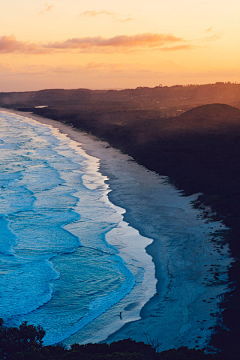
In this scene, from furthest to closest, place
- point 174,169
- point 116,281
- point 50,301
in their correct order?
point 174,169, point 116,281, point 50,301

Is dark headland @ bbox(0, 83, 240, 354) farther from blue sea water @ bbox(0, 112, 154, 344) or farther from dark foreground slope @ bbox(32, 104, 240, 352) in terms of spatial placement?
blue sea water @ bbox(0, 112, 154, 344)

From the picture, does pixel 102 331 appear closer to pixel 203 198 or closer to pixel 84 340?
pixel 84 340

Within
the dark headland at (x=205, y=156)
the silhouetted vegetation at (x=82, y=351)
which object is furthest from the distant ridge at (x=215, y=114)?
the silhouetted vegetation at (x=82, y=351)

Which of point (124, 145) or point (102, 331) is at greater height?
point (124, 145)

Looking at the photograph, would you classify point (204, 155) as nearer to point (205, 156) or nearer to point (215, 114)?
point (205, 156)

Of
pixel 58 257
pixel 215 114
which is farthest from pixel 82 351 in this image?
pixel 215 114

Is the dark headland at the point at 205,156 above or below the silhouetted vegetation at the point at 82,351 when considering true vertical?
above

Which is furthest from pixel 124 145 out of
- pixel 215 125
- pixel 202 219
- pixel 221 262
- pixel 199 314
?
pixel 199 314

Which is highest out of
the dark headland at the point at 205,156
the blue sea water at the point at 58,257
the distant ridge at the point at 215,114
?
the distant ridge at the point at 215,114

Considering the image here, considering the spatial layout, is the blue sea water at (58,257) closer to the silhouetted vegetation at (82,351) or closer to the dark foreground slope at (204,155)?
the silhouetted vegetation at (82,351)
